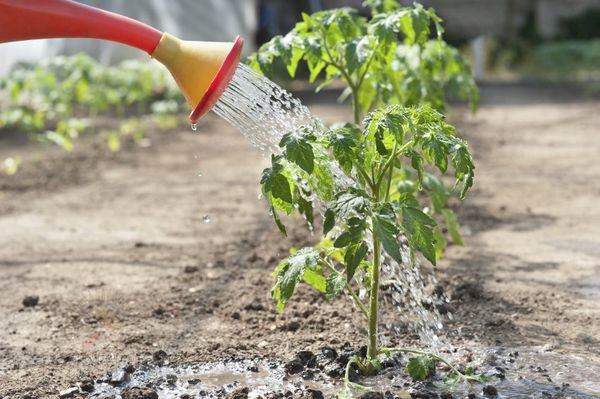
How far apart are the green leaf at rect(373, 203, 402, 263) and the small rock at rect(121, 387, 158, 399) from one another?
103 cm

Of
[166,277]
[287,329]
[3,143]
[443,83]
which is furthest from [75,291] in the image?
[3,143]

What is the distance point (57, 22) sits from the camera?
315 cm

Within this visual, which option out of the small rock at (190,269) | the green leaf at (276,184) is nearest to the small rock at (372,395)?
the green leaf at (276,184)

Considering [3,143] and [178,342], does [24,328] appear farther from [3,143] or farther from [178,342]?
[3,143]

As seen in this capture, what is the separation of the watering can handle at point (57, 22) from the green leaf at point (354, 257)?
1.00 metres

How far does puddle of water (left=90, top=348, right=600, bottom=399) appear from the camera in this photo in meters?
3.40

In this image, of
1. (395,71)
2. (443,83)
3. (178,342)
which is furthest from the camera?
(443,83)

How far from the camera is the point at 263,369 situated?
369 centimetres

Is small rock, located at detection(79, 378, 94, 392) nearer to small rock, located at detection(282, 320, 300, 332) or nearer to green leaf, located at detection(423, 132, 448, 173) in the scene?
small rock, located at detection(282, 320, 300, 332)

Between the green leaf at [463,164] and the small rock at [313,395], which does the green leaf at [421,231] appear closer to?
the green leaf at [463,164]

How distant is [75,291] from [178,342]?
0.92m

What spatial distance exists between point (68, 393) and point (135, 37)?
1.26 m

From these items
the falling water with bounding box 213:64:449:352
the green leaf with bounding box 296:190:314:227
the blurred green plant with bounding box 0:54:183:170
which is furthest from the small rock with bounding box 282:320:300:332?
the blurred green plant with bounding box 0:54:183:170

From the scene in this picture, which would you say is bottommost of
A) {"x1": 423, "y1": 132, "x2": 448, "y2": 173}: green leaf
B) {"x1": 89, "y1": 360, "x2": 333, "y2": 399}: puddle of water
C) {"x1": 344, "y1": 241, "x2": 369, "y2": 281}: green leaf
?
{"x1": 89, "y1": 360, "x2": 333, "y2": 399}: puddle of water
